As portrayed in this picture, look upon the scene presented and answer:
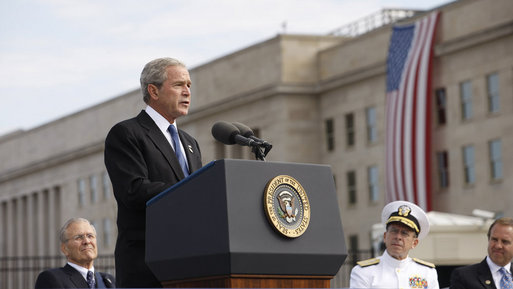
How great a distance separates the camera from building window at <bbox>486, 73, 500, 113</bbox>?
51.8m

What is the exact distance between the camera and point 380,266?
26.1 ft

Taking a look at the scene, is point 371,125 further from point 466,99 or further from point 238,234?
point 238,234

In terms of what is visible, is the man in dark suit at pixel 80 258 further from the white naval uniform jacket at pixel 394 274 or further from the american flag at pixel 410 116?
the american flag at pixel 410 116

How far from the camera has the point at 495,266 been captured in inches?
→ 374

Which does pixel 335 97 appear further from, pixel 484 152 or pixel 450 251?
pixel 450 251

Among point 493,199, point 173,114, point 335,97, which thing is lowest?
point 173,114

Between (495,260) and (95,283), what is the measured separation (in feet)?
8.39

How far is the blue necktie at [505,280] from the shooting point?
9453 mm

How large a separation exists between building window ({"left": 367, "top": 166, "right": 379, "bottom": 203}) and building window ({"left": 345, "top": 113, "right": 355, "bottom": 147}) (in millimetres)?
2103

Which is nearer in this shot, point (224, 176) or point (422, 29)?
point (224, 176)

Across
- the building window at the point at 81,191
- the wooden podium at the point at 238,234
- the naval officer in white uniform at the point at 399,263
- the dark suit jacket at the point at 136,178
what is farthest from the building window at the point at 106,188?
the wooden podium at the point at 238,234

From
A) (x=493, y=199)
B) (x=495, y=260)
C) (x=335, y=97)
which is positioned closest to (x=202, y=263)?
(x=495, y=260)

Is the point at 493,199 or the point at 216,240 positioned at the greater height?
the point at 493,199

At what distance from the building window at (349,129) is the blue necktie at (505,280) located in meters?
52.3
